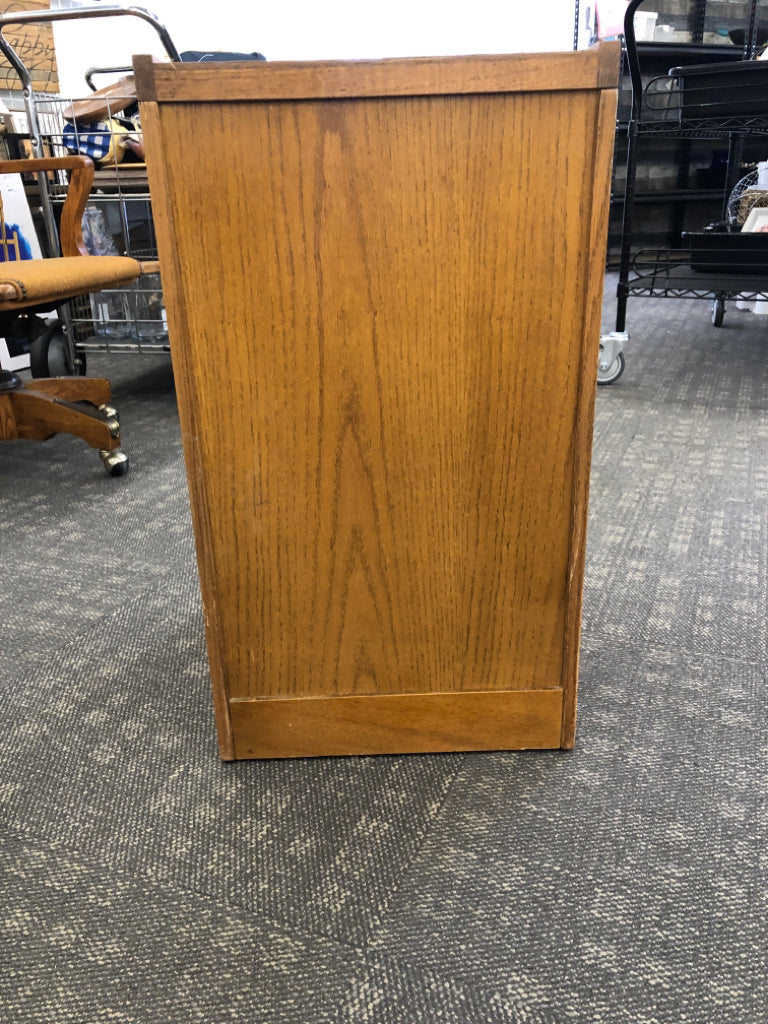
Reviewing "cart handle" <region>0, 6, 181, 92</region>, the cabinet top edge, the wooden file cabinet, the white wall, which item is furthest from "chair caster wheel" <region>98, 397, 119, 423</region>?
the white wall

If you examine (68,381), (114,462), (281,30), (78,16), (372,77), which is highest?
(281,30)

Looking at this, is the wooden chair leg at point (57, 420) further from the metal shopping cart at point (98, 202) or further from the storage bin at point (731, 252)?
the storage bin at point (731, 252)

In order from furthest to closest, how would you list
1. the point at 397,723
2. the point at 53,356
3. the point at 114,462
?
the point at 53,356 → the point at 114,462 → the point at 397,723

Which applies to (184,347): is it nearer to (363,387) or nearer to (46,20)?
(363,387)

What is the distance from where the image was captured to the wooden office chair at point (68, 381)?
5.35ft

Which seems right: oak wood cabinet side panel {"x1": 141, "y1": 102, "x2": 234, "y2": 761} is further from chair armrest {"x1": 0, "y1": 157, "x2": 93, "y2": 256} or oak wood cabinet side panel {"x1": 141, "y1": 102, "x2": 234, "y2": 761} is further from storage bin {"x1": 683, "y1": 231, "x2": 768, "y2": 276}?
storage bin {"x1": 683, "y1": 231, "x2": 768, "y2": 276}

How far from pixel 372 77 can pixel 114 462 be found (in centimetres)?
126

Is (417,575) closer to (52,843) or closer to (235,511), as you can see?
(235,511)

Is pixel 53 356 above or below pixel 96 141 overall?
below

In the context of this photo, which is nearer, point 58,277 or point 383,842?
point 383,842

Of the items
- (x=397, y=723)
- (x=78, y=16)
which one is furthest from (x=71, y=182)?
(x=397, y=723)

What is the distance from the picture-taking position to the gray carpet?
0.60m

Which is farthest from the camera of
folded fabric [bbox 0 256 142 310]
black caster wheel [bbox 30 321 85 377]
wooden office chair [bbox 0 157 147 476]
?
black caster wheel [bbox 30 321 85 377]

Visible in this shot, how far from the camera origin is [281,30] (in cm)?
359
